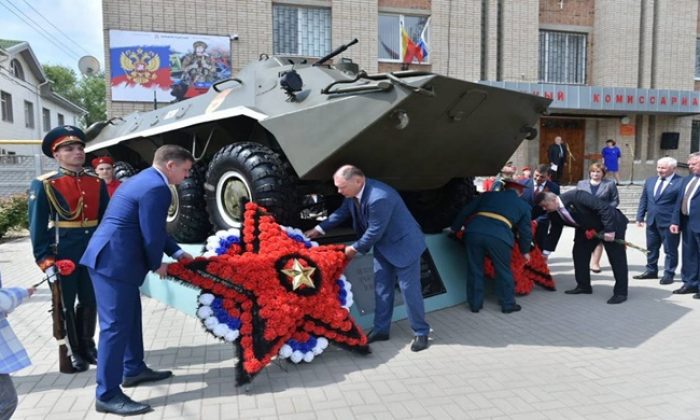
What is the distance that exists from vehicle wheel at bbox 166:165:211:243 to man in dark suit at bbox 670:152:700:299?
19.1 feet

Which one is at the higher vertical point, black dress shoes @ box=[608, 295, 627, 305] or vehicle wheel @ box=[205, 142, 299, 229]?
vehicle wheel @ box=[205, 142, 299, 229]

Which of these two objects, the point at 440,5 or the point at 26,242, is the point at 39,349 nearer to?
the point at 26,242

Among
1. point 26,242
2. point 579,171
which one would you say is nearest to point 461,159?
point 26,242

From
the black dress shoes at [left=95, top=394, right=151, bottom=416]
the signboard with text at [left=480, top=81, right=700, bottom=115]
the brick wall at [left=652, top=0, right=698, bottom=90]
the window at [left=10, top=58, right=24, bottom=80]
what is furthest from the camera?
the window at [left=10, top=58, right=24, bottom=80]

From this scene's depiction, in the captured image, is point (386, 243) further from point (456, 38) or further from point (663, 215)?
point (456, 38)

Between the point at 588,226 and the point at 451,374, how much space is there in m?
3.27

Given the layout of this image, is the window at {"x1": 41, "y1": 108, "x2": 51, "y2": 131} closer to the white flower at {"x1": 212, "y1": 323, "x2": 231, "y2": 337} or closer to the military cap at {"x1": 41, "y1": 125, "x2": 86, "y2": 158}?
the military cap at {"x1": 41, "y1": 125, "x2": 86, "y2": 158}

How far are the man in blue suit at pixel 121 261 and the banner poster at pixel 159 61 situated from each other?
1120 centimetres

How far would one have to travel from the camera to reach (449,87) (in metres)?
4.47

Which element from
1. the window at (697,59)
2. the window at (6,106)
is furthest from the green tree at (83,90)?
the window at (697,59)

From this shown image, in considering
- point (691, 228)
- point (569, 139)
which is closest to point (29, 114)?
point (569, 139)

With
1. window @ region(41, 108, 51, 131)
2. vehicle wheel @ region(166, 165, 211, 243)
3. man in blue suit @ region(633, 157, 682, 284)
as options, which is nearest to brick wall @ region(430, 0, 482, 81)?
man in blue suit @ region(633, 157, 682, 284)

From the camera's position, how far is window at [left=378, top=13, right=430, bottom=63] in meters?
16.1

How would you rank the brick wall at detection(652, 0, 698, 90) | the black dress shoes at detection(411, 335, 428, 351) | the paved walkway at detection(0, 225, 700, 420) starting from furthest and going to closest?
the brick wall at detection(652, 0, 698, 90) → the black dress shoes at detection(411, 335, 428, 351) → the paved walkway at detection(0, 225, 700, 420)
